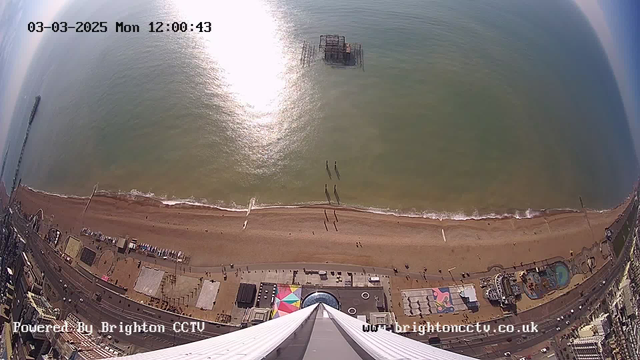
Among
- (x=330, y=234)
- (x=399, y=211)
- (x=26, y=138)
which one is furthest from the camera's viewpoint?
(x=26, y=138)

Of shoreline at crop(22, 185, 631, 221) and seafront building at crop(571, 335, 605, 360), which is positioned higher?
shoreline at crop(22, 185, 631, 221)

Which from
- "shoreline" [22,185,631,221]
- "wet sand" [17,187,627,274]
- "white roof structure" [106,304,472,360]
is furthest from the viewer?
"shoreline" [22,185,631,221]

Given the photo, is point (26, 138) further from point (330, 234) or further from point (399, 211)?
point (399, 211)

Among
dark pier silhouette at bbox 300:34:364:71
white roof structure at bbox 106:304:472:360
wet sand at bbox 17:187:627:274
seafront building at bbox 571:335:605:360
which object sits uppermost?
dark pier silhouette at bbox 300:34:364:71

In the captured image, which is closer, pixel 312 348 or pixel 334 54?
pixel 312 348

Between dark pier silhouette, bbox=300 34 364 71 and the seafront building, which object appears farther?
dark pier silhouette, bbox=300 34 364 71

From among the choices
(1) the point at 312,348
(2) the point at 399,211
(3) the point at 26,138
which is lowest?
(1) the point at 312,348

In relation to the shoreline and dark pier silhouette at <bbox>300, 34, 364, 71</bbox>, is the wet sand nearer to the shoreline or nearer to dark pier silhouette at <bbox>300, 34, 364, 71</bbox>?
the shoreline

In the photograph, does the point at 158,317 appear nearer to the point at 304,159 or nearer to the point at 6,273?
the point at 6,273

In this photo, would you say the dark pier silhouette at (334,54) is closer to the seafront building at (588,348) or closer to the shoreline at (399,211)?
the shoreline at (399,211)

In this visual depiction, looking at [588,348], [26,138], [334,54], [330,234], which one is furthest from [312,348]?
[26,138]

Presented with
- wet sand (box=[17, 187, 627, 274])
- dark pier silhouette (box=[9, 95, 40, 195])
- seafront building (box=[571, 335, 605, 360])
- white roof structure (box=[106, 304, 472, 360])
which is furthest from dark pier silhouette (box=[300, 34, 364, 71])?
seafront building (box=[571, 335, 605, 360])
